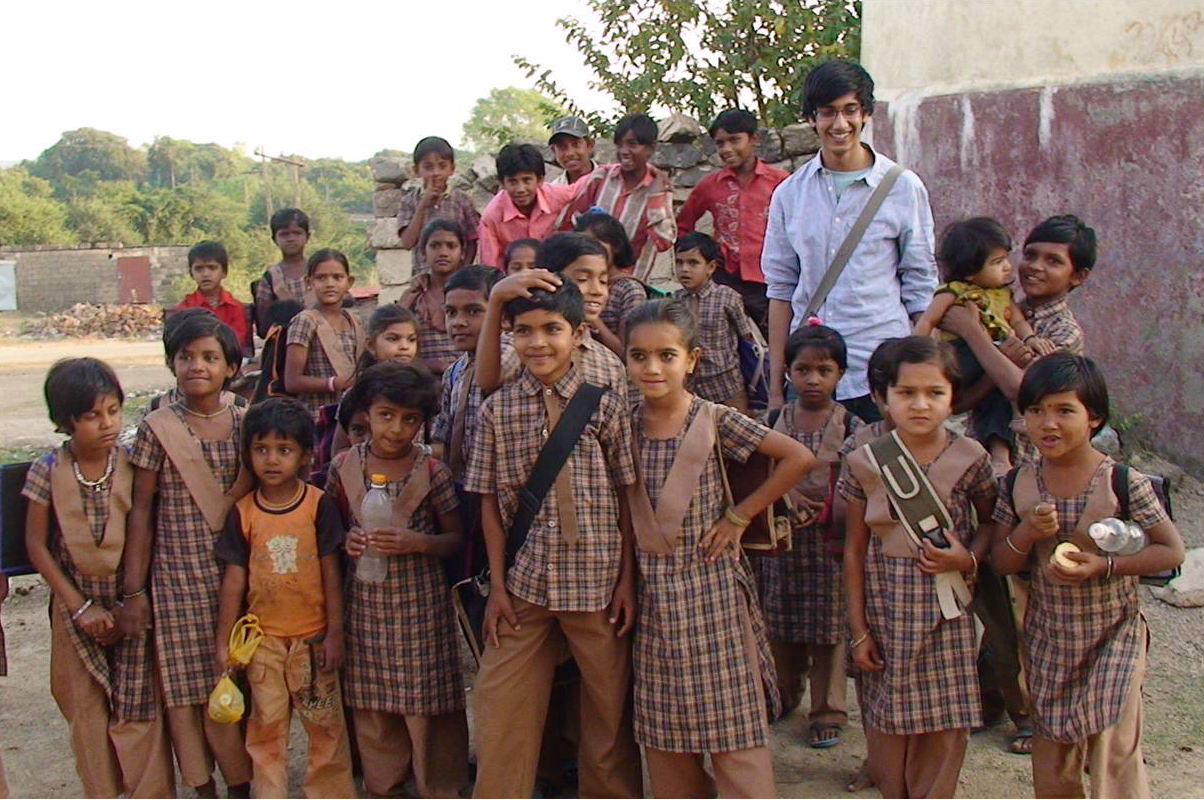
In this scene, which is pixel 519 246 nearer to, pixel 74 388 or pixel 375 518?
pixel 375 518

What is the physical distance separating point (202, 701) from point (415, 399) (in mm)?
1081

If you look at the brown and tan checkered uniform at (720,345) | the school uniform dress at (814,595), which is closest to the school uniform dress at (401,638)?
the school uniform dress at (814,595)

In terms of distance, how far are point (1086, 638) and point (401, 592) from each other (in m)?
1.86

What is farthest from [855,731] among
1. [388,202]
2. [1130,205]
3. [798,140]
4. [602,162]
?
[388,202]

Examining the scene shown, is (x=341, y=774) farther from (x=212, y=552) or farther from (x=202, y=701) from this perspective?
(x=212, y=552)

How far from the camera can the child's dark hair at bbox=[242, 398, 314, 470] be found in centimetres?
338

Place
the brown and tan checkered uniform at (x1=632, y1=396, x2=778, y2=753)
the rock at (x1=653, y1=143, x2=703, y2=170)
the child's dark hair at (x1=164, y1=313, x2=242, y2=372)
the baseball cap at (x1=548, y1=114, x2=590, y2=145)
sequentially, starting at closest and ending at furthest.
→ the brown and tan checkered uniform at (x1=632, y1=396, x2=778, y2=753), the child's dark hair at (x1=164, y1=313, x2=242, y2=372), the baseball cap at (x1=548, y1=114, x2=590, y2=145), the rock at (x1=653, y1=143, x2=703, y2=170)

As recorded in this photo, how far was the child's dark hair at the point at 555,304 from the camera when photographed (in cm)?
313

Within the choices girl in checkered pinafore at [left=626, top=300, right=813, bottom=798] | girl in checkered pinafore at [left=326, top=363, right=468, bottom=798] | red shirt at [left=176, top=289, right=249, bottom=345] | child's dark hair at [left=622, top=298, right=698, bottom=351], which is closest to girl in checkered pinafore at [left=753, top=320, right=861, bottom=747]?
girl in checkered pinafore at [left=626, top=300, right=813, bottom=798]

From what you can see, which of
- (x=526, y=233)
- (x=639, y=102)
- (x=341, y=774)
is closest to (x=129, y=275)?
(x=639, y=102)

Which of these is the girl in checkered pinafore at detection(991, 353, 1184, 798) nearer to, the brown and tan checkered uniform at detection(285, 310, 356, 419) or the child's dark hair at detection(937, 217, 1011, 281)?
the child's dark hair at detection(937, 217, 1011, 281)

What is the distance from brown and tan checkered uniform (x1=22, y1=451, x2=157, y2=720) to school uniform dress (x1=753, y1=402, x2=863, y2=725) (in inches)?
75.8

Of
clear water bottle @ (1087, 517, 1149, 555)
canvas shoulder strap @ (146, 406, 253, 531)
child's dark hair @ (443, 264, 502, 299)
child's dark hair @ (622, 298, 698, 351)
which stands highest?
child's dark hair @ (443, 264, 502, 299)

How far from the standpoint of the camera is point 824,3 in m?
9.44
